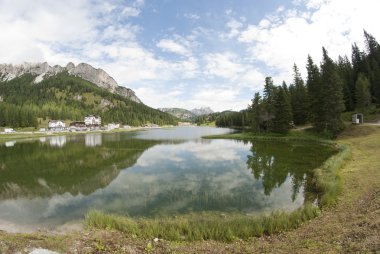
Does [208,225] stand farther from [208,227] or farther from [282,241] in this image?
[282,241]

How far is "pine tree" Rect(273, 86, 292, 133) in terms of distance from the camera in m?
78.2

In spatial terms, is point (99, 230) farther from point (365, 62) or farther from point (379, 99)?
point (365, 62)

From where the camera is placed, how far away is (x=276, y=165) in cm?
3769

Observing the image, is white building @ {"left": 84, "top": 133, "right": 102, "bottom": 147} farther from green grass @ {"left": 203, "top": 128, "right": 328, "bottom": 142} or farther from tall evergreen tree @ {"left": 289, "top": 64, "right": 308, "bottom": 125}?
tall evergreen tree @ {"left": 289, "top": 64, "right": 308, "bottom": 125}

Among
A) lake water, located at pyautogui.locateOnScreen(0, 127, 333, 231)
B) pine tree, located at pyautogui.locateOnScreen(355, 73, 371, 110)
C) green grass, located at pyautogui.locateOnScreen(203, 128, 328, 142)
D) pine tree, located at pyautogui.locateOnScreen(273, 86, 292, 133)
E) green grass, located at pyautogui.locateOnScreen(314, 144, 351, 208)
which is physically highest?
pine tree, located at pyautogui.locateOnScreen(355, 73, 371, 110)

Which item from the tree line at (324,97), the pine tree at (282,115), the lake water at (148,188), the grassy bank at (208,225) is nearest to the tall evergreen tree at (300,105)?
the tree line at (324,97)

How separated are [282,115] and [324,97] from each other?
47.1 ft

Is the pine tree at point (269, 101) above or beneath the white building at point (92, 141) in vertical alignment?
above

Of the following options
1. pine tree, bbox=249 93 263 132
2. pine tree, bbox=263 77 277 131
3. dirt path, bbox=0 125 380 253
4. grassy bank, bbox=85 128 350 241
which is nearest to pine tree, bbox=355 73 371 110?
pine tree, bbox=263 77 277 131

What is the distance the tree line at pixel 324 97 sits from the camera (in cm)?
6462

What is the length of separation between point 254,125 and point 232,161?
5120 cm

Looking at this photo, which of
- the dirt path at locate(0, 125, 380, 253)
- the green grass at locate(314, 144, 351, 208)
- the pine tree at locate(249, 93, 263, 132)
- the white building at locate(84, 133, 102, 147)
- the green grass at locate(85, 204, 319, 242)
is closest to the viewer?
the dirt path at locate(0, 125, 380, 253)

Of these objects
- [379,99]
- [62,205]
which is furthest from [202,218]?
[379,99]

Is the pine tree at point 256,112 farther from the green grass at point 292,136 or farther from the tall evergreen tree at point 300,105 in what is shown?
the tall evergreen tree at point 300,105
